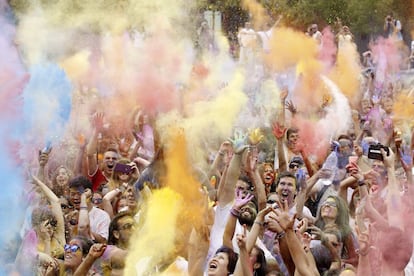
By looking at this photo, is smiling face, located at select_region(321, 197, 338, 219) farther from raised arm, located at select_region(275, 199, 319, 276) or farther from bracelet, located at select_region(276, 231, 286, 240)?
raised arm, located at select_region(275, 199, 319, 276)

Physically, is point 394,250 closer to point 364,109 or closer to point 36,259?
point 36,259

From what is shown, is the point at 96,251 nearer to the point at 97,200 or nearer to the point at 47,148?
the point at 97,200

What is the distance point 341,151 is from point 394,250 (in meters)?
2.60

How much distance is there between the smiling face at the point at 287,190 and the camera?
805 cm

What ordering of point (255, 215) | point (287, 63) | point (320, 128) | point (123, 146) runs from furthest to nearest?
point (287, 63)
point (320, 128)
point (123, 146)
point (255, 215)

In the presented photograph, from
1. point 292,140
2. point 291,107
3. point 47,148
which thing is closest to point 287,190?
point 292,140

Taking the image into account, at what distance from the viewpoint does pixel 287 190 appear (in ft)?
26.5

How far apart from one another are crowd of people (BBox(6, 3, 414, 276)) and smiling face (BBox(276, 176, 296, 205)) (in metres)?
0.01

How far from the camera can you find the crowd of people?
673 cm

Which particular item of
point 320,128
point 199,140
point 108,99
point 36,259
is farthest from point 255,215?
point 108,99

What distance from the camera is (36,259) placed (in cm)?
725

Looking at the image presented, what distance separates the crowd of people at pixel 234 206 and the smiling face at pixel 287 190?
1 cm

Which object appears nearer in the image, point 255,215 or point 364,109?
point 255,215

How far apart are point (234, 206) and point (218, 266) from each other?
2.16 ft
